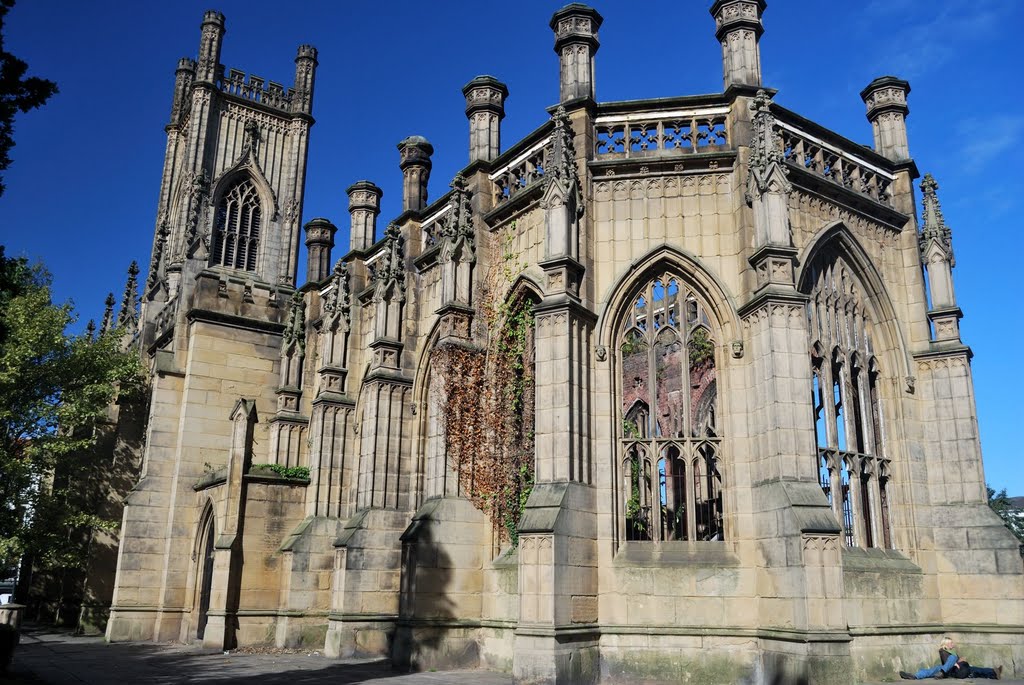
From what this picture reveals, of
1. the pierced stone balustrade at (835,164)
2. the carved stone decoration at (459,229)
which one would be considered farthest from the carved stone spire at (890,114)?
Answer: the carved stone decoration at (459,229)

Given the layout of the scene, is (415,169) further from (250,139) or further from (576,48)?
(250,139)

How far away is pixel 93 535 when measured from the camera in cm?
2673

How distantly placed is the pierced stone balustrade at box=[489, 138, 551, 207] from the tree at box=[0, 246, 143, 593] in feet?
47.4

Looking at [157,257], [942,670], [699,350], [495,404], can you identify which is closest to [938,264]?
[699,350]

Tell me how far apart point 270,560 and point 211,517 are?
115 inches

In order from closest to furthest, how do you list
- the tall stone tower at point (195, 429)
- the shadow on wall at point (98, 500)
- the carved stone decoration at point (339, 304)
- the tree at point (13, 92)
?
the tree at point (13, 92)
the tall stone tower at point (195, 429)
the carved stone decoration at point (339, 304)
the shadow on wall at point (98, 500)

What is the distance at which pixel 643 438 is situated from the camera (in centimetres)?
1461

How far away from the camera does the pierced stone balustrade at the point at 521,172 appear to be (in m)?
17.2

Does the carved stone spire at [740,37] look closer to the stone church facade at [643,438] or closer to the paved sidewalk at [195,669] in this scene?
the stone church facade at [643,438]

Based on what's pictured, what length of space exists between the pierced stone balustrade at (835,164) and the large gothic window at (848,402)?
1.68m

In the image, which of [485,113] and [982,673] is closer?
[982,673]

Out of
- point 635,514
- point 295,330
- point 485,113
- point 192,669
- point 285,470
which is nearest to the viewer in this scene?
point 635,514

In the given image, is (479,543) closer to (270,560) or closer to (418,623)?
(418,623)

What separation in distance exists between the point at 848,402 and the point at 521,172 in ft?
26.2
